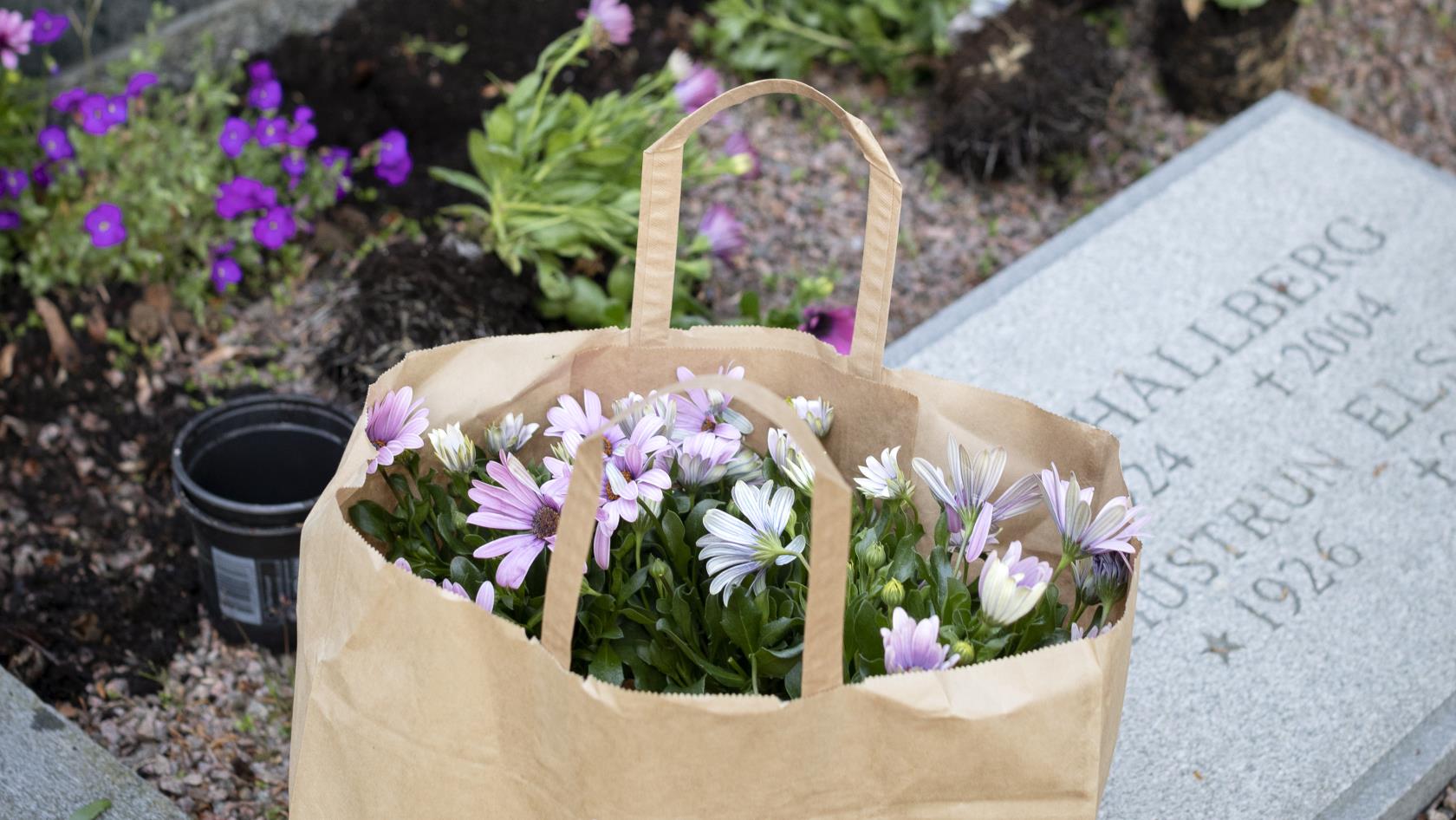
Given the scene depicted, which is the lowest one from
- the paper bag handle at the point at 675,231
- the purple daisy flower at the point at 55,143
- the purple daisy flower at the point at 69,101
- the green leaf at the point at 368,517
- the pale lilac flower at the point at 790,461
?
the purple daisy flower at the point at 55,143

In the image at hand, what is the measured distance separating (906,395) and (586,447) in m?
0.49

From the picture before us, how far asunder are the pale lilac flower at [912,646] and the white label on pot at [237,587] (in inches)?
44.3

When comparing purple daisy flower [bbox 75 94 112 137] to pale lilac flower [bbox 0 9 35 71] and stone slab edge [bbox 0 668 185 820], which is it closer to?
pale lilac flower [bbox 0 9 35 71]

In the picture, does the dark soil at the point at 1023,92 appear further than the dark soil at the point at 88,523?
Yes

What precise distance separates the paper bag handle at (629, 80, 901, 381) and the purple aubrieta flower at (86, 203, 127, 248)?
4.65ft

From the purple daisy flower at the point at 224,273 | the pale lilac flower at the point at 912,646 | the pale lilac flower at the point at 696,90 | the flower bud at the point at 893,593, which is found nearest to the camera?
the pale lilac flower at the point at 912,646

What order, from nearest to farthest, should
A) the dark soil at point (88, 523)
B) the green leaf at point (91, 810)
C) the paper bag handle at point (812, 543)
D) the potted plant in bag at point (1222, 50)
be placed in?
1. the paper bag handle at point (812, 543)
2. the green leaf at point (91, 810)
3. the dark soil at point (88, 523)
4. the potted plant in bag at point (1222, 50)

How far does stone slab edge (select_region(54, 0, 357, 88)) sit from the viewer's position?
310 cm

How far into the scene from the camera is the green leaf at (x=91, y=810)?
1.65m

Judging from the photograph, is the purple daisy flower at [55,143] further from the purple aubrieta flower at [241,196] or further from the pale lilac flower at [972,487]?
the pale lilac flower at [972,487]

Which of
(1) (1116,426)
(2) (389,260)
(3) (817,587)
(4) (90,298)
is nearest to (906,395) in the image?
(3) (817,587)

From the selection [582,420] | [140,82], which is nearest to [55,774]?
[582,420]

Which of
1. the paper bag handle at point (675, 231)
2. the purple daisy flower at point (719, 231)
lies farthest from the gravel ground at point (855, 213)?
the paper bag handle at point (675, 231)

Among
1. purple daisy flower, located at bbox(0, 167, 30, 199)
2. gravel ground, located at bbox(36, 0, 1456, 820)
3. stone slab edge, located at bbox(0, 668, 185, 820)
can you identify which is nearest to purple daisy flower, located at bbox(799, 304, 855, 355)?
gravel ground, located at bbox(36, 0, 1456, 820)
